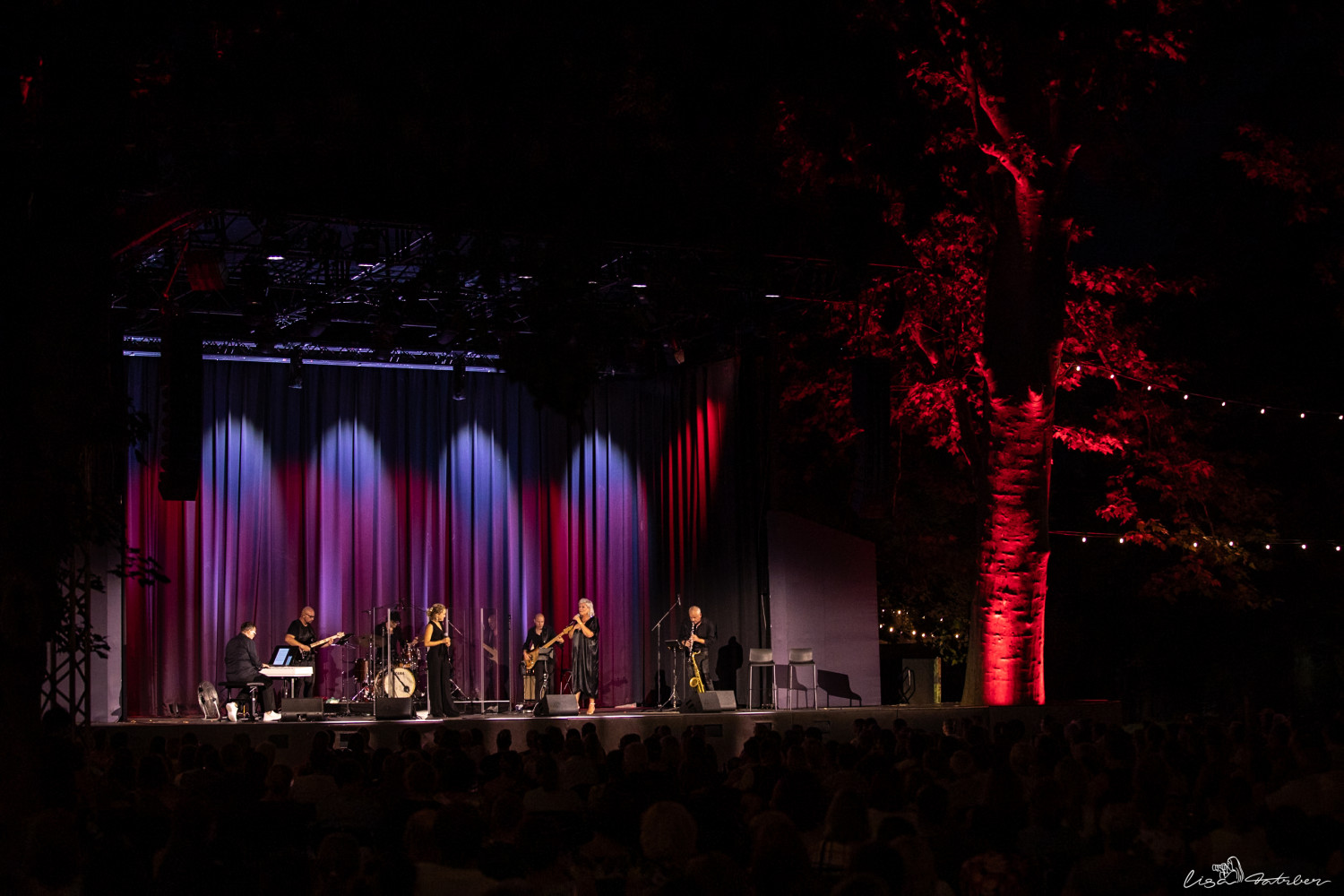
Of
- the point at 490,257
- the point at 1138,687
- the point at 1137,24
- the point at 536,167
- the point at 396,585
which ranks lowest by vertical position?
the point at 1138,687

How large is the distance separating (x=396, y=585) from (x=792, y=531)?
6.47 meters

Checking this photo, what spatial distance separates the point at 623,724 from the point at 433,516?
7.63m

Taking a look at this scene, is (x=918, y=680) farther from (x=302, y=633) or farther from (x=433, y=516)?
(x=302, y=633)

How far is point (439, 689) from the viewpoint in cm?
1794

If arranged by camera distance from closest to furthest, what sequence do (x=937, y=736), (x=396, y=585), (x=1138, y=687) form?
1. (x=937, y=736)
2. (x=396, y=585)
3. (x=1138, y=687)

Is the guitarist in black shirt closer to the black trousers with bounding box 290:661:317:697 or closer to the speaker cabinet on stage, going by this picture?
the black trousers with bounding box 290:661:317:697

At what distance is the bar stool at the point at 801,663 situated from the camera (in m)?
19.9

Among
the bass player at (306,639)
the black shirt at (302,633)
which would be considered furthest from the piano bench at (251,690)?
the black shirt at (302,633)

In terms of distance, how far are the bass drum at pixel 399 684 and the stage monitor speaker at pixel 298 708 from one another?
7.71ft

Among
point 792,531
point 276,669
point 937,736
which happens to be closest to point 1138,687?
point 792,531

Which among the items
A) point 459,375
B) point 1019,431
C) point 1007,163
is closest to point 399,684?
point 459,375

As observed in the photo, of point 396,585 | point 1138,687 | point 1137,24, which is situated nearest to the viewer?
point 1137,24

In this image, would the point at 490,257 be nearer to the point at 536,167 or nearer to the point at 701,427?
the point at 536,167

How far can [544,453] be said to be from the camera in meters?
23.7
